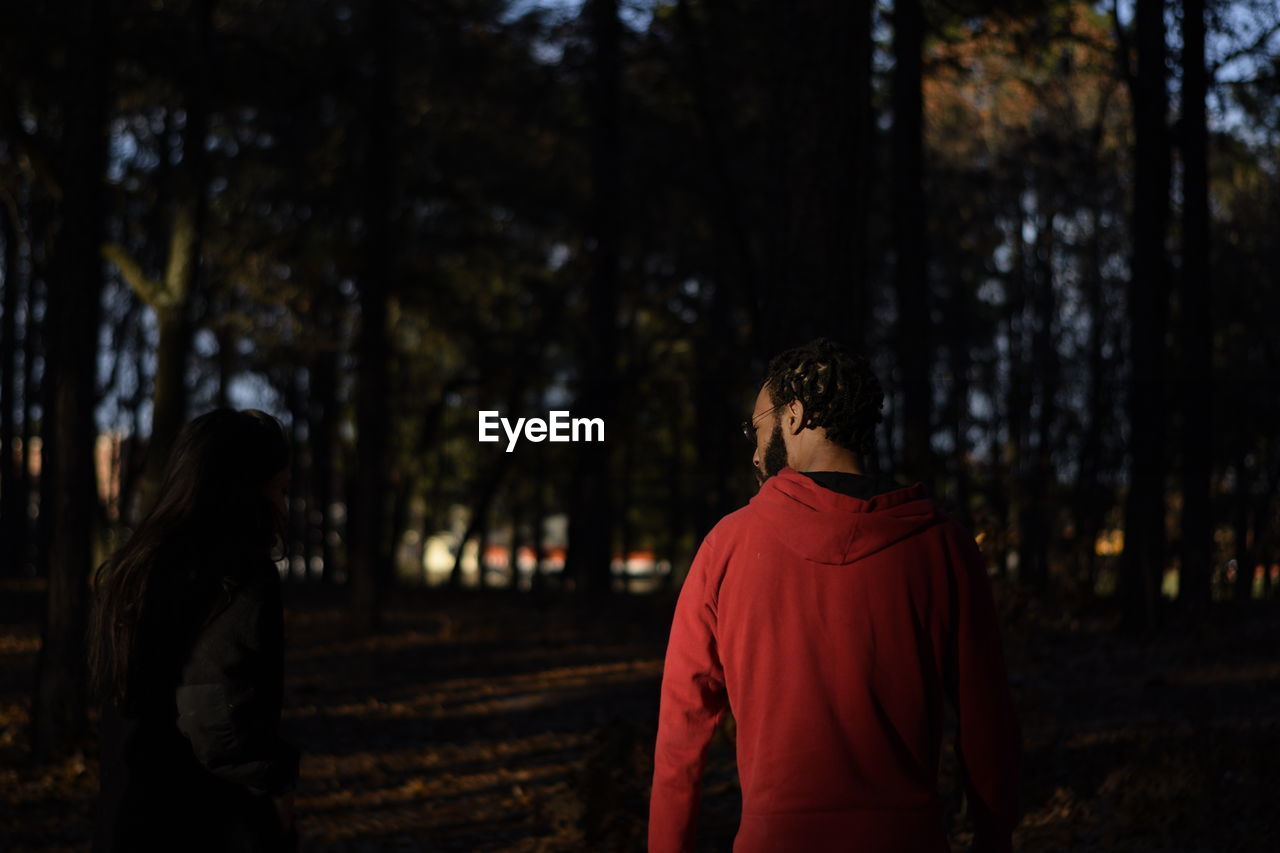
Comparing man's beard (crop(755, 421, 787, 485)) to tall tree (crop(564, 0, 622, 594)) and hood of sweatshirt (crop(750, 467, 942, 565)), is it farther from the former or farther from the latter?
tall tree (crop(564, 0, 622, 594))

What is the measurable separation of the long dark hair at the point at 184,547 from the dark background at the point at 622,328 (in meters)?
2.09

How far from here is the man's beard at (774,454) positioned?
2.77 m

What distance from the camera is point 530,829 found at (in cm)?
805

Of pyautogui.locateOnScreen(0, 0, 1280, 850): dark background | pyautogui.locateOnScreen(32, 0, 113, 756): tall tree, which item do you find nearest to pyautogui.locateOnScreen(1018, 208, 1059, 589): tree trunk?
pyautogui.locateOnScreen(0, 0, 1280, 850): dark background

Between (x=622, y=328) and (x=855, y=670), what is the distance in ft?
97.3

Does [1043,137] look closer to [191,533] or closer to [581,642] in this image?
[581,642]

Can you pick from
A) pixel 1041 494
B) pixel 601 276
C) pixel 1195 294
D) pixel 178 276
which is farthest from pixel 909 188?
pixel 178 276

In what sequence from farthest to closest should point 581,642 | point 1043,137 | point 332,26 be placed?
point 1043,137, point 332,26, point 581,642

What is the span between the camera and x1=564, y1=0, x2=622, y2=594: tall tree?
66.7ft

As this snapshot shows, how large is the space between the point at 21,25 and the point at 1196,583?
13.5 m

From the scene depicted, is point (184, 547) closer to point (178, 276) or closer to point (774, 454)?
point (774, 454)

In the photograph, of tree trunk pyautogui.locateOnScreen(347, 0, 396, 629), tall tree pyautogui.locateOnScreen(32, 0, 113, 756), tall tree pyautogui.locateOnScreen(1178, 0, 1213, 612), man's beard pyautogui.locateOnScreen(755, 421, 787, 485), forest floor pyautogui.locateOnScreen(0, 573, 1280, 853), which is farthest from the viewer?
tree trunk pyautogui.locateOnScreen(347, 0, 396, 629)

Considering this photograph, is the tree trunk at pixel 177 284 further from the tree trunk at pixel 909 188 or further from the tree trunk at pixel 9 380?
the tree trunk at pixel 9 380

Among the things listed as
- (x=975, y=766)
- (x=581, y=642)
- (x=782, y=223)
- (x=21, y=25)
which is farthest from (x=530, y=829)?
(x=21, y=25)
